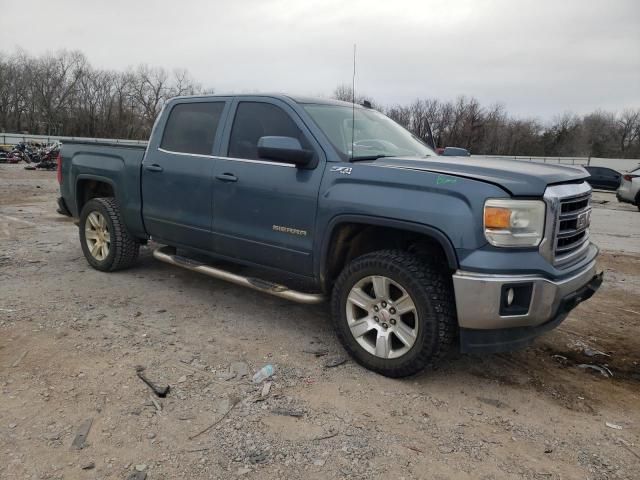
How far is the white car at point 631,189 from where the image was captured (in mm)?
15510

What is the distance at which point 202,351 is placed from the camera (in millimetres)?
3787

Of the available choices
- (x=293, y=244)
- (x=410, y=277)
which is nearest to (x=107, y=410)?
(x=293, y=244)

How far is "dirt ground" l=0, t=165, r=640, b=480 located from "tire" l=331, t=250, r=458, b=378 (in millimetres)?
189

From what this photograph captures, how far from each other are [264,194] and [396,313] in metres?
1.44

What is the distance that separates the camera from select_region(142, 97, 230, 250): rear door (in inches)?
179

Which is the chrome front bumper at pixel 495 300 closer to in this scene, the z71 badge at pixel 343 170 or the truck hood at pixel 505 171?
the truck hood at pixel 505 171

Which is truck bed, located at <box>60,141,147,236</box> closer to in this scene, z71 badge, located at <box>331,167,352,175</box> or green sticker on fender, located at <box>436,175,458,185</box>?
z71 badge, located at <box>331,167,352,175</box>

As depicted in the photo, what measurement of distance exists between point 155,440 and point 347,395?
1186 millimetres

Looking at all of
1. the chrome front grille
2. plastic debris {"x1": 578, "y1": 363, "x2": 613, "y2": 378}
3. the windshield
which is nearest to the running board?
the windshield

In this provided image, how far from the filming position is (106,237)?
5688 millimetres

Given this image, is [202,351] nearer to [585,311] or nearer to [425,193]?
[425,193]

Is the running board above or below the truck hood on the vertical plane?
below

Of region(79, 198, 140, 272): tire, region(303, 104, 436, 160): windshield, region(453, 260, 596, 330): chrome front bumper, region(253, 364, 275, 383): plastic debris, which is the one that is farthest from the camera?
region(79, 198, 140, 272): tire

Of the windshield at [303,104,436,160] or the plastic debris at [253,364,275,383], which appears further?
the windshield at [303,104,436,160]
